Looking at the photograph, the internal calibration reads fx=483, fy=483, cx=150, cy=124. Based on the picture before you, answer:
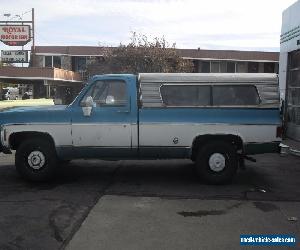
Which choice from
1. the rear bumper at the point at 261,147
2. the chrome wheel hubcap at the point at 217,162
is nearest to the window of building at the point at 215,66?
the rear bumper at the point at 261,147

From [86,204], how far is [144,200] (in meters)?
0.92

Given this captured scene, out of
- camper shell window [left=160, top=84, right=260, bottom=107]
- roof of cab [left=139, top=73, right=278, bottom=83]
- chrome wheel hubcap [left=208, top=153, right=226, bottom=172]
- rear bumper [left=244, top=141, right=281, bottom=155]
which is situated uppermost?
roof of cab [left=139, top=73, right=278, bottom=83]

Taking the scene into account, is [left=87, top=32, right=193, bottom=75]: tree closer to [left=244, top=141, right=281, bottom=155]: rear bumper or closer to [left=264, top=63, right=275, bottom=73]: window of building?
[left=264, top=63, right=275, bottom=73]: window of building

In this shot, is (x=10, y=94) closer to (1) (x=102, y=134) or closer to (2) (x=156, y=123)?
(1) (x=102, y=134)

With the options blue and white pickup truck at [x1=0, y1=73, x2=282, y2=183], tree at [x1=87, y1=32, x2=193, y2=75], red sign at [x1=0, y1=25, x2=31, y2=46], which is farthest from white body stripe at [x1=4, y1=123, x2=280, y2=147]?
red sign at [x1=0, y1=25, x2=31, y2=46]

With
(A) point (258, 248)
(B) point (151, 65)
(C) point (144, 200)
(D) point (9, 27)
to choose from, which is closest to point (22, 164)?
(C) point (144, 200)

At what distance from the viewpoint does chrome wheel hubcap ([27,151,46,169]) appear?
8.77 meters

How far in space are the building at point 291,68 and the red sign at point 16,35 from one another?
34.7 meters

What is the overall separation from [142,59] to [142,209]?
3071 cm

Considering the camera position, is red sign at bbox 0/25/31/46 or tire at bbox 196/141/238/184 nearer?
tire at bbox 196/141/238/184

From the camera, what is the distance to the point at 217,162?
345 inches

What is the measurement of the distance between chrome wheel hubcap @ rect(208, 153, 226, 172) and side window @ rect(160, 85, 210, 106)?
96 cm

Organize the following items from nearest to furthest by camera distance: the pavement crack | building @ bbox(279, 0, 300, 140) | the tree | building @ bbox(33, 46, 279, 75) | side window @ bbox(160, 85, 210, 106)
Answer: the pavement crack < side window @ bbox(160, 85, 210, 106) < building @ bbox(279, 0, 300, 140) < the tree < building @ bbox(33, 46, 279, 75)

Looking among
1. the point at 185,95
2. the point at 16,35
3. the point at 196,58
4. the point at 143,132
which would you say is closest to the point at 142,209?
the point at 143,132
